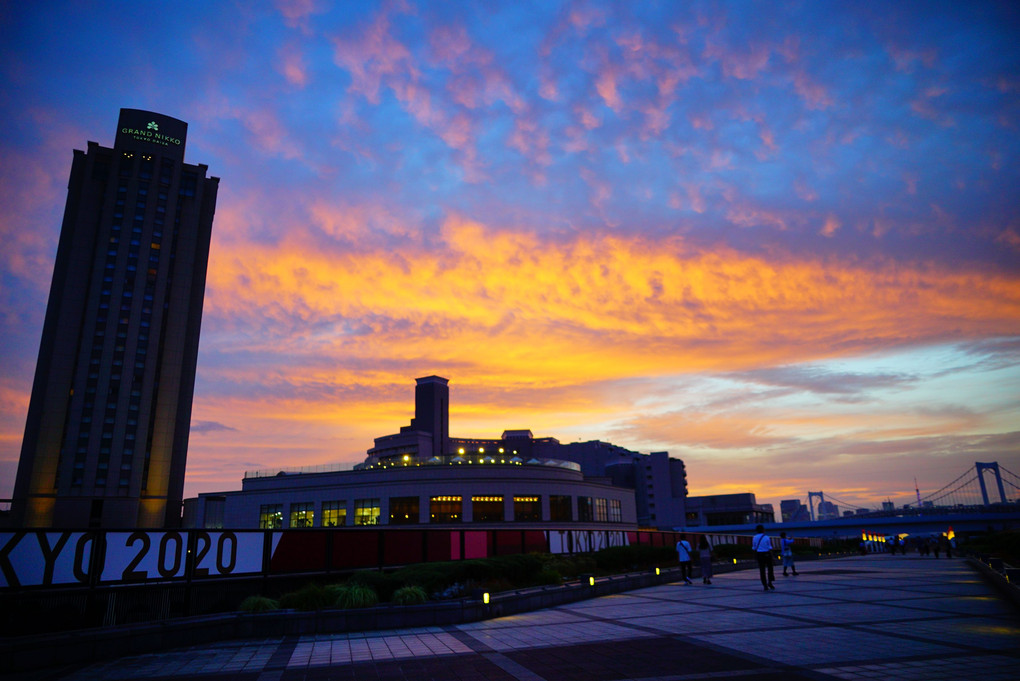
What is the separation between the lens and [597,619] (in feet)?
52.7

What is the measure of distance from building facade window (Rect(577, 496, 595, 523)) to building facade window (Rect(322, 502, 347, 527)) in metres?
36.8

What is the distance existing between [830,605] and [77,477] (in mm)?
127275

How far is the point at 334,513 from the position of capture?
88.8 m

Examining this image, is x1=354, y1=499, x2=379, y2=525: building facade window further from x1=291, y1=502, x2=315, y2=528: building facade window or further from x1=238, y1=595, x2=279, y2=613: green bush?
x1=238, y1=595, x2=279, y2=613: green bush

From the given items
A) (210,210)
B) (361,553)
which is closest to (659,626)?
(361,553)

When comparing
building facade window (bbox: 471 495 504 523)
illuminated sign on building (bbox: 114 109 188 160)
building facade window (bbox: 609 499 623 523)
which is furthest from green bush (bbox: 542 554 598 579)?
illuminated sign on building (bbox: 114 109 188 160)

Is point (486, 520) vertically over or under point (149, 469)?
under

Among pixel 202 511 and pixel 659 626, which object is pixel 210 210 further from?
pixel 659 626

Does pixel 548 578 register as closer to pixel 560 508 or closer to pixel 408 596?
pixel 408 596

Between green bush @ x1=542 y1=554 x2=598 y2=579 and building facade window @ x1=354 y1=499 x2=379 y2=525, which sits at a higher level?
building facade window @ x1=354 y1=499 x2=379 y2=525

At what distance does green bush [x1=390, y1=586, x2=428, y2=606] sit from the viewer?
16719 millimetres

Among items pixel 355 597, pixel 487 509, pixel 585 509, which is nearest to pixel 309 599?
pixel 355 597

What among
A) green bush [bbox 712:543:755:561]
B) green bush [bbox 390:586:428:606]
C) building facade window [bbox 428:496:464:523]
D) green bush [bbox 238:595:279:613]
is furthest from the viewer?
building facade window [bbox 428:496:464:523]

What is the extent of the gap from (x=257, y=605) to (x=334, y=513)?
256 ft
